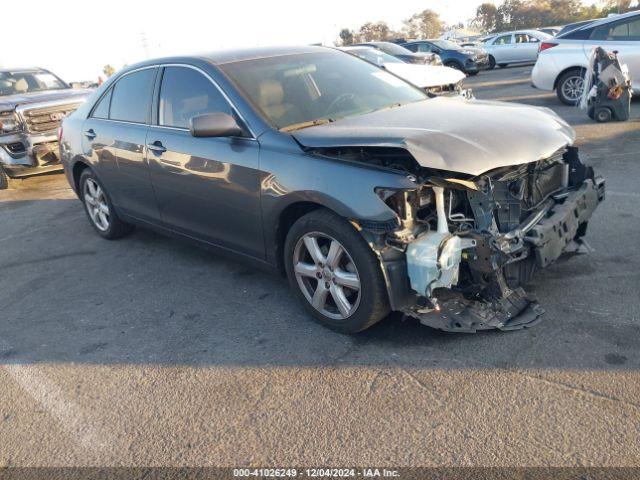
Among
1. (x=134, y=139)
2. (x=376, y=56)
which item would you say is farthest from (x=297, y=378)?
(x=376, y=56)

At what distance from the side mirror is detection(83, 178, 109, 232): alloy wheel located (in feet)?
8.30

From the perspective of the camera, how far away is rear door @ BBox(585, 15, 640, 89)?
10.5m

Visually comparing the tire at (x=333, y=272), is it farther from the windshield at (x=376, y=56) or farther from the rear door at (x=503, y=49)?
the rear door at (x=503, y=49)

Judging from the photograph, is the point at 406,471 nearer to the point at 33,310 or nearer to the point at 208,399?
the point at 208,399

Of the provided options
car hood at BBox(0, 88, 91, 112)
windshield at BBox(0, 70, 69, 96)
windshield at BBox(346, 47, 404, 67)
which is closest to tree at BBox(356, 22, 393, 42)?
windshield at BBox(346, 47, 404, 67)

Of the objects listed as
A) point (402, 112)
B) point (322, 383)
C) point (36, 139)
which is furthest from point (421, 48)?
point (322, 383)

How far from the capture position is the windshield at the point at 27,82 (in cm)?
1077

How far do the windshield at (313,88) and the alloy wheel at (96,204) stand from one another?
Result: 2456mm

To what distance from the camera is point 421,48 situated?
2438 centimetres

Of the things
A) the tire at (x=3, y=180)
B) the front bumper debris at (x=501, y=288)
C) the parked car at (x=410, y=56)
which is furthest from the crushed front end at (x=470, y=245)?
the parked car at (x=410, y=56)

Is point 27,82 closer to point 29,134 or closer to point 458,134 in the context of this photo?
point 29,134

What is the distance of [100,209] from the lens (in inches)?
243

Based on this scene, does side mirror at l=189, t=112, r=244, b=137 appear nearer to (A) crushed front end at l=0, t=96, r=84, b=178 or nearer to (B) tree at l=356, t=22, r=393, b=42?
(A) crushed front end at l=0, t=96, r=84, b=178

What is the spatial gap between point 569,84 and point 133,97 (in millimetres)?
9310
